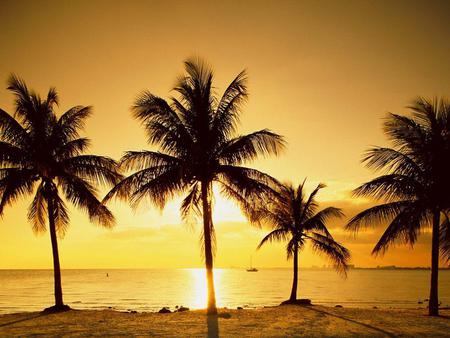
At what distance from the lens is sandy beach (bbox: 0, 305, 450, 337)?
40.2 ft

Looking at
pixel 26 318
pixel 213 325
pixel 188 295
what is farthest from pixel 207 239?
pixel 188 295

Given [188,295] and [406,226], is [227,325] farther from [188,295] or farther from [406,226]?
[188,295]

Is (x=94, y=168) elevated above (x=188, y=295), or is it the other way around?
(x=94, y=168)

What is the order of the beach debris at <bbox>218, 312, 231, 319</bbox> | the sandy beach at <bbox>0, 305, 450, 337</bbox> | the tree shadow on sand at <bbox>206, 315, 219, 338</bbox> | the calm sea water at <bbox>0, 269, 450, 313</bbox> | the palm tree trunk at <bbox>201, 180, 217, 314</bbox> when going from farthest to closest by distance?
1. the calm sea water at <bbox>0, 269, 450, 313</bbox>
2. the palm tree trunk at <bbox>201, 180, 217, 314</bbox>
3. the beach debris at <bbox>218, 312, 231, 319</bbox>
4. the sandy beach at <bbox>0, 305, 450, 337</bbox>
5. the tree shadow on sand at <bbox>206, 315, 219, 338</bbox>

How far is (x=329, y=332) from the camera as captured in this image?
12586 mm

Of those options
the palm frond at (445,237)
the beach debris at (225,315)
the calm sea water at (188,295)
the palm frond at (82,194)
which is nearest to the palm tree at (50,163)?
the palm frond at (82,194)

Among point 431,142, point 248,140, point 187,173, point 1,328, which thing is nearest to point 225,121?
point 248,140

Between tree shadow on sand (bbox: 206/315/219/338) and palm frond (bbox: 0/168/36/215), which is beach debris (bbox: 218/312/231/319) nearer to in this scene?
tree shadow on sand (bbox: 206/315/219/338)

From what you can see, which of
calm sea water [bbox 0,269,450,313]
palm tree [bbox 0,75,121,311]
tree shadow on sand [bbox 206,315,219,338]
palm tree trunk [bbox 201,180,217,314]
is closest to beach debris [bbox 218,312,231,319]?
tree shadow on sand [bbox 206,315,219,338]

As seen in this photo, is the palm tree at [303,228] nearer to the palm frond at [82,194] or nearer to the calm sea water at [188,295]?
the palm frond at [82,194]

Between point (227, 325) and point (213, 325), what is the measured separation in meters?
0.49

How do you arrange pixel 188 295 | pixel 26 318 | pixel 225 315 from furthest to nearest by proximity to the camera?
pixel 188 295 → pixel 225 315 → pixel 26 318

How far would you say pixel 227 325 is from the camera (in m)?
13.7

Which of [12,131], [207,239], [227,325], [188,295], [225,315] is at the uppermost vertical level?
[12,131]
